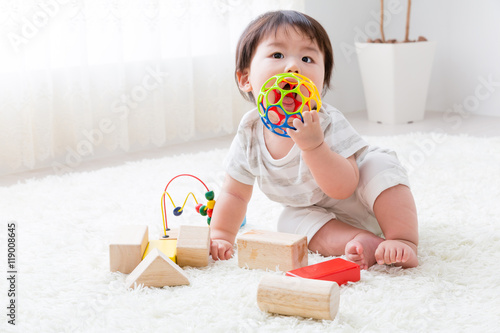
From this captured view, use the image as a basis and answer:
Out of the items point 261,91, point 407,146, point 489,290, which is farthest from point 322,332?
point 407,146

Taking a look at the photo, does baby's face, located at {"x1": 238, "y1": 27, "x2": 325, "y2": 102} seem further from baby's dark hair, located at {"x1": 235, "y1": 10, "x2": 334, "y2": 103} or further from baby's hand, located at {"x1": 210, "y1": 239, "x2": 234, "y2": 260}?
baby's hand, located at {"x1": 210, "y1": 239, "x2": 234, "y2": 260}

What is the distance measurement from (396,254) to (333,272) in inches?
4.6

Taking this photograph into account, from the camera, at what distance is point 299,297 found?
74cm

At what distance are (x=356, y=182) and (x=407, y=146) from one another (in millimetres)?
955

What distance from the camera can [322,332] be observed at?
0.71 meters

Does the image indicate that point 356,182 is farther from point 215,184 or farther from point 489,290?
point 215,184

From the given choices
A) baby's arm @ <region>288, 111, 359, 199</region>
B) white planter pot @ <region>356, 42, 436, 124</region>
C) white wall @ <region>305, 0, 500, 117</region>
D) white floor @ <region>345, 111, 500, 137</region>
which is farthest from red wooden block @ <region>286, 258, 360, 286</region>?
white wall @ <region>305, 0, 500, 117</region>

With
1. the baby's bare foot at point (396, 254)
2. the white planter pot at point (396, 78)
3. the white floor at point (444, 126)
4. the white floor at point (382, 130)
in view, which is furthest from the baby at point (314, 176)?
the white planter pot at point (396, 78)

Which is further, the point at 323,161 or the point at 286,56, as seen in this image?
the point at 286,56

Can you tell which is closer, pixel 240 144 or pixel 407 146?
pixel 240 144

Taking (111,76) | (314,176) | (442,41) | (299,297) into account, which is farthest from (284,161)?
(442,41)

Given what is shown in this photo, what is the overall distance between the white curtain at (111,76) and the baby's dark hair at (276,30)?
3.20 ft

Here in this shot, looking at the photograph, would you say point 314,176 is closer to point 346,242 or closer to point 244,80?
point 346,242

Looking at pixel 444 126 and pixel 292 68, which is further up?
pixel 292 68
